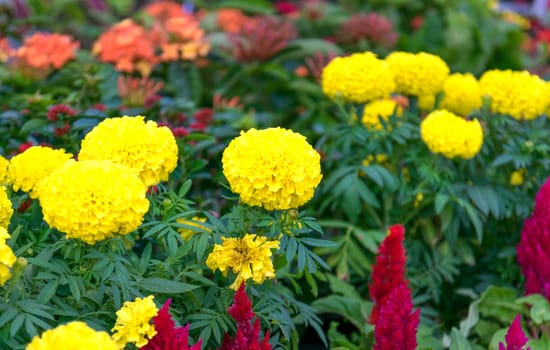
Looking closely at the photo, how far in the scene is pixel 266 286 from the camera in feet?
6.91

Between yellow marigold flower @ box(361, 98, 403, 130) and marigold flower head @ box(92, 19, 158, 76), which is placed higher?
yellow marigold flower @ box(361, 98, 403, 130)

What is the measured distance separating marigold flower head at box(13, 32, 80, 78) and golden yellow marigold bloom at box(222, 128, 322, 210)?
7.47ft

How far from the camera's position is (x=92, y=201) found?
163 cm

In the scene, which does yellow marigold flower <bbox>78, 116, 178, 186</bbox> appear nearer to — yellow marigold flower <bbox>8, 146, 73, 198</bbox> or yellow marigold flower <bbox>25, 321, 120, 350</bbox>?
yellow marigold flower <bbox>8, 146, 73, 198</bbox>

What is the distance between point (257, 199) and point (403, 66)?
4.08 feet

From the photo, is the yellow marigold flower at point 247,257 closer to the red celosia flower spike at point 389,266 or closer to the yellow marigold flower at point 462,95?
the red celosia flower spike at point 389,266

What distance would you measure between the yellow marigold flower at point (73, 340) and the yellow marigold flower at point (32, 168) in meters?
0.61

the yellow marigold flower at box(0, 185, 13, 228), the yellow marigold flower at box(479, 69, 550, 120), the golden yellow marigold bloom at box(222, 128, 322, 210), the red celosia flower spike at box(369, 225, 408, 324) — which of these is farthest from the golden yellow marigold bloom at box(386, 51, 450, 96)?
the yellow marigold flower at box(0, 185, 13, 228)

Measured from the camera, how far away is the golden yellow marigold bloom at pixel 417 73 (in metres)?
2.83

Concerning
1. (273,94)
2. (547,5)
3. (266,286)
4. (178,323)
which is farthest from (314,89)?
(547,5)

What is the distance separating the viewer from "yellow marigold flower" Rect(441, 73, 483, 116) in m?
2.99

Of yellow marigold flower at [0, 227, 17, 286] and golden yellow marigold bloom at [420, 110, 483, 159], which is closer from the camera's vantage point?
yellow marigold flower at [0, 227, 17, 286]

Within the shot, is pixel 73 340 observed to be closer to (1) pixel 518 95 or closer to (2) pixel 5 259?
(2) pixel 5 259

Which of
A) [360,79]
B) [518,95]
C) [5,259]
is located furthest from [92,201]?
[518,95]
